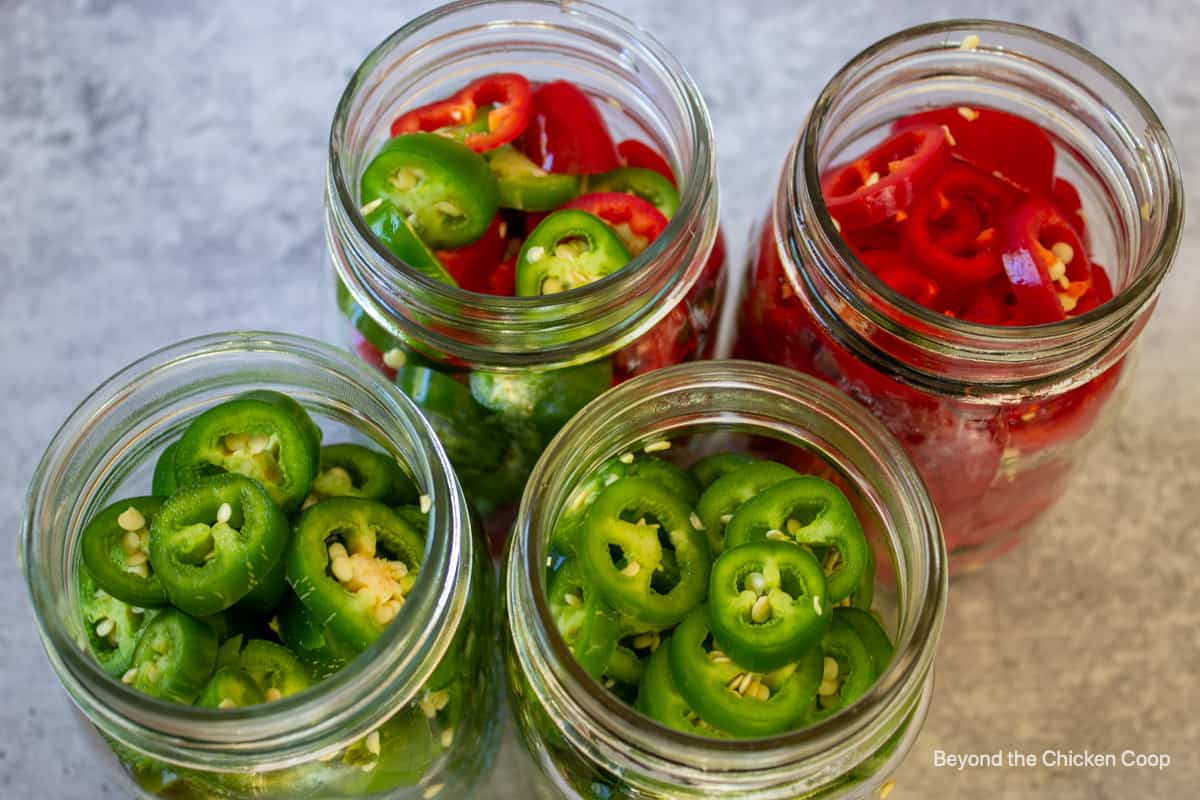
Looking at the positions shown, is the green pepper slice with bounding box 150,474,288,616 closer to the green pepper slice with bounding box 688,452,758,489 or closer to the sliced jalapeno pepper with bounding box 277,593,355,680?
the sliced jalapeno pepper with bounding box 277,593,355,680

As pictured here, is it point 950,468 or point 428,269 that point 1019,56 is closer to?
point 950,468

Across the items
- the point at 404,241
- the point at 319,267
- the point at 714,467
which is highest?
the point at 404,241

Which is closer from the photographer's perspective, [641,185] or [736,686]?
[736,686]

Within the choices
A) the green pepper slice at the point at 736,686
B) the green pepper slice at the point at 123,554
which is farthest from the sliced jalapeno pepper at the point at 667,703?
the green pepper slice at the point at 123,554

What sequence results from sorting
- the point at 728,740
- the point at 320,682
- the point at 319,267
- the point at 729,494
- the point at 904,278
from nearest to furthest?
the point at 728,740, the point at 320,682, the point at 729,494, the point at 904,278, the point at 319,267

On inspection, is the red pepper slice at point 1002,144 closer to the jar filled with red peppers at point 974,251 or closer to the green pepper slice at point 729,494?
the jar filled with red peppers at point 974,251

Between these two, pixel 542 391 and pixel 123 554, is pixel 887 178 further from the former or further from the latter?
pixel 123 554

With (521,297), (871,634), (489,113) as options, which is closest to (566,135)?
(489,113)

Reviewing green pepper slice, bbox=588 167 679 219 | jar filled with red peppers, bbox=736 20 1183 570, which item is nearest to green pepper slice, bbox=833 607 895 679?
jar filled with red peppers, bbox=736 20 1183 570
